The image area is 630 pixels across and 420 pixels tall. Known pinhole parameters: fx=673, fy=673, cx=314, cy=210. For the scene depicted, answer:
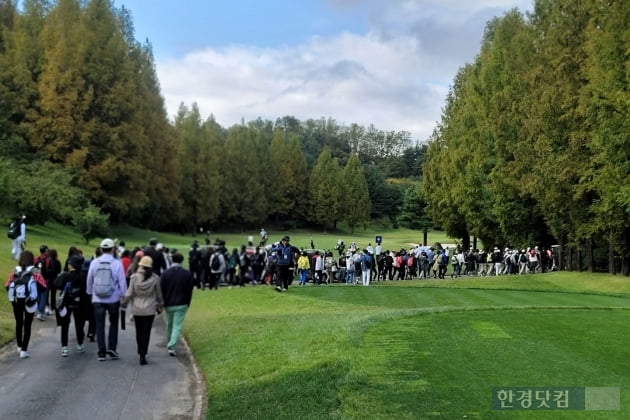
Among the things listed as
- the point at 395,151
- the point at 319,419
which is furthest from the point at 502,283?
the point at 395,151

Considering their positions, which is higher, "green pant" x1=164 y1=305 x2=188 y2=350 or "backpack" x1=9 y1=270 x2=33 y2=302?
"backpack" x1=9 y1=270 x2=33 y2=302

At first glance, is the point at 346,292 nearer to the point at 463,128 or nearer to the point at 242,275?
the point at 242,275

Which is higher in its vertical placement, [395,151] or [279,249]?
[395,151]

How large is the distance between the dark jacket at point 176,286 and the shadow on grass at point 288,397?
3273 millimetres

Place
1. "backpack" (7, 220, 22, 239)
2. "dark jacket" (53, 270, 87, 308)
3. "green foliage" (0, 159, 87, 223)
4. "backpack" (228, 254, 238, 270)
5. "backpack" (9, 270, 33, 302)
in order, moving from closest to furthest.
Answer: "backpack" (9, 270, 33, 302) → "dark jacket" (53, 270, 87, 308) → "backpack" (7, 220, 22, 239) → "backpack" (228, 254, 238, 270) → "green foliage" (0, 159, 87, 223)

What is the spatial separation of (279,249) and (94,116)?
114 feet

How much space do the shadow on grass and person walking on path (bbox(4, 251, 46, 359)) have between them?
4170 millimetres

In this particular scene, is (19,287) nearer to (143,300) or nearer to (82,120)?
(143,300)

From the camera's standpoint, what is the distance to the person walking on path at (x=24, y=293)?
11.5 m

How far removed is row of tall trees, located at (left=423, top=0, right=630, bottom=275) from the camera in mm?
28531

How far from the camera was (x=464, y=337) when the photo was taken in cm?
1165

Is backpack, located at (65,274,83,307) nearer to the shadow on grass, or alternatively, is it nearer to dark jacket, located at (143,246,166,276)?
dark jacket, located at (143,246,166,276)

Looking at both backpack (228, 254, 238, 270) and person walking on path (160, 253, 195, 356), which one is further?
backpack (228, 254, 238, 270)

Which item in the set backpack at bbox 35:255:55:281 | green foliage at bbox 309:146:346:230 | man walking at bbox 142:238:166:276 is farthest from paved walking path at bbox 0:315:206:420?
green foliage at bbox 309:146:346:230
